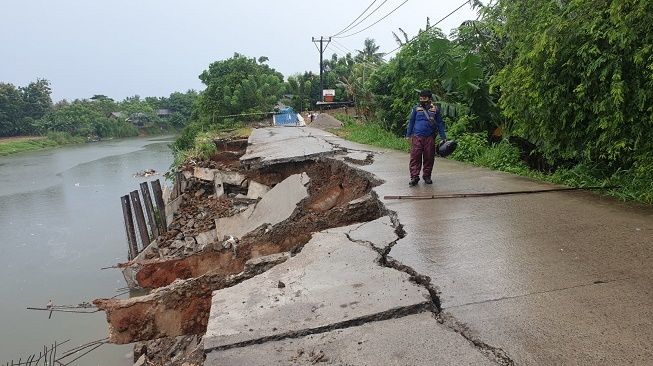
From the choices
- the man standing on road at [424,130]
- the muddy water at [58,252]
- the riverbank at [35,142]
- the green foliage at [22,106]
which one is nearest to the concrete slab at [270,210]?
the man standing on road at [424,130]

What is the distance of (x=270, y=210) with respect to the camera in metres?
8.56

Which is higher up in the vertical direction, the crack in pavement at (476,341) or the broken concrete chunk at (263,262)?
the crack in pavement at (476,341)

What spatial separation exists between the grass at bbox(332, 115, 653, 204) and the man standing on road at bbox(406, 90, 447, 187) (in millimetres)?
1568

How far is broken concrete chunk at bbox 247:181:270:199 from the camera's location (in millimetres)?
10422

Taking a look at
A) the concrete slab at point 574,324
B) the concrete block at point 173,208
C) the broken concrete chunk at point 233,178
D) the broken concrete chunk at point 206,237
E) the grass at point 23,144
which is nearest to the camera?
the concrete slab at point 574,324

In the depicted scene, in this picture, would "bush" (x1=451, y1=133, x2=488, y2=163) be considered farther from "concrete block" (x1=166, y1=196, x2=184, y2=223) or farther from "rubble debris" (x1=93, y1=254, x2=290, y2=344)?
"concrete block" (x1=166, y1=196, x2=184, y2=223)

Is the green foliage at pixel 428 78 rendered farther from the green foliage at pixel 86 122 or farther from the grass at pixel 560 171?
the green foliage at pixel 86 122

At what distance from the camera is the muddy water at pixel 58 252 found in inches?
327

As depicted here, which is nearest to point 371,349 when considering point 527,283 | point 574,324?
point 574,324

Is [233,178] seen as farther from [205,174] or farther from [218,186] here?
[205,174]

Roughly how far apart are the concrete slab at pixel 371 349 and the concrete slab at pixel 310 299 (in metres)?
0.09

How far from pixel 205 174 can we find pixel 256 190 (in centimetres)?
214

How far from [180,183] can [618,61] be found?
1060 cm

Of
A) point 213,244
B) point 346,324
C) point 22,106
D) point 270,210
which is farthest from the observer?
point 22,106
